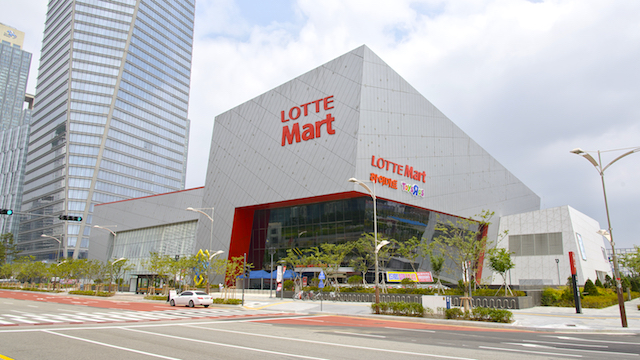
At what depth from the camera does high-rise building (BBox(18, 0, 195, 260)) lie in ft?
373

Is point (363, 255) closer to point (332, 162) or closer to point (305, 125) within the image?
point (332, 162)

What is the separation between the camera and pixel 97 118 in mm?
117938

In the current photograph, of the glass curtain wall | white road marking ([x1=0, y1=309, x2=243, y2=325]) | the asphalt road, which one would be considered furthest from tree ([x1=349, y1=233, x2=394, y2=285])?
the asphalt road

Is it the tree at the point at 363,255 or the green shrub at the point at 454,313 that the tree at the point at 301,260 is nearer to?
the tree at the point at 363,255

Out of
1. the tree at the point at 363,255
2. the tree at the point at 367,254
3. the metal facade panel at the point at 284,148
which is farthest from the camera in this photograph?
the metal facade panel at the point at 284,148

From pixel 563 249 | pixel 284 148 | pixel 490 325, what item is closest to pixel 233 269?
pixel 284 148

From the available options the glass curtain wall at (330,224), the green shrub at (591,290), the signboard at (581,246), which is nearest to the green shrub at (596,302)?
the green shrub at (591,290)

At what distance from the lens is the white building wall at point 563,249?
57469 millimetres

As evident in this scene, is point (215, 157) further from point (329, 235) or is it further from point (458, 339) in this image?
point (458, 339)

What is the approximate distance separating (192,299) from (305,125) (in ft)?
89.9

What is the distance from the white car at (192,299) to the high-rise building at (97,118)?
84565mm

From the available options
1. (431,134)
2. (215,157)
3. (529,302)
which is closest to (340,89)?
(431,134)

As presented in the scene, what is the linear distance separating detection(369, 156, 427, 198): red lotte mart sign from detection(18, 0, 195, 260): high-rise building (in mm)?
89741

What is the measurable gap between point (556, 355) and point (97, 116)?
13180 centimetres
